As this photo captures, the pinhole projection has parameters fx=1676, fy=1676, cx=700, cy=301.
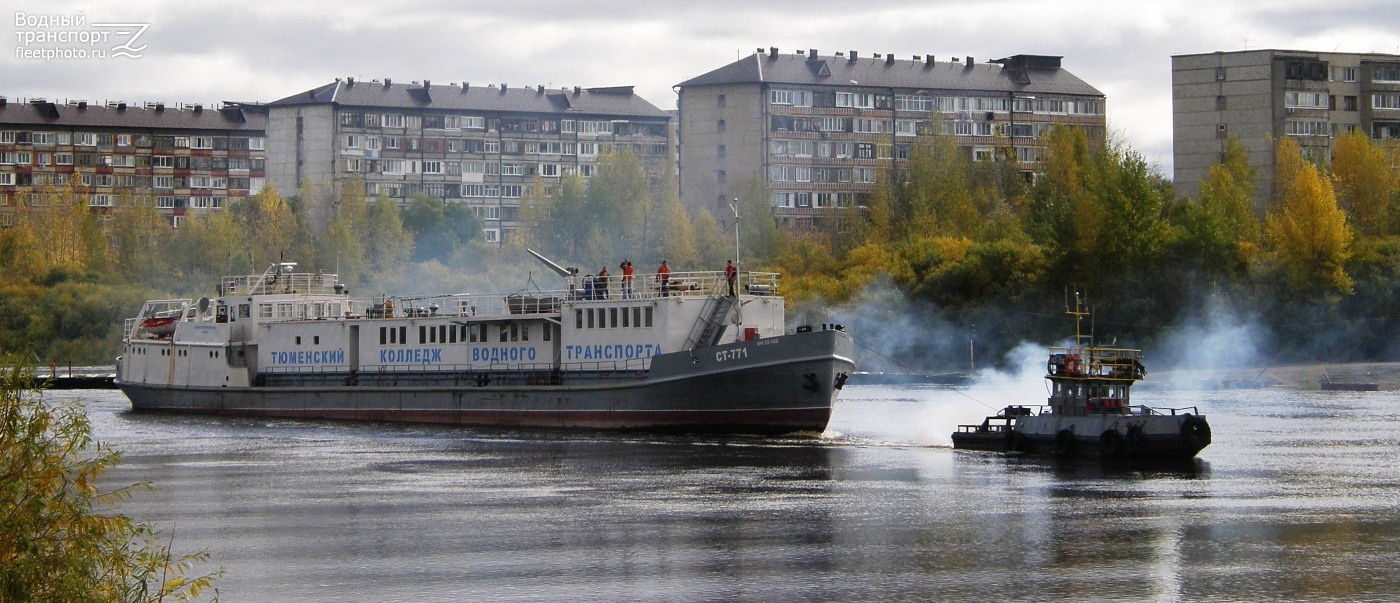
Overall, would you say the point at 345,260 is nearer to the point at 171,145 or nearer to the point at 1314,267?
the point at 171,145

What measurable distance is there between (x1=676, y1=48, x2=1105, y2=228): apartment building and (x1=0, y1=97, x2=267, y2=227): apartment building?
159 feet

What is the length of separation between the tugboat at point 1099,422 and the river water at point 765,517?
85 cm

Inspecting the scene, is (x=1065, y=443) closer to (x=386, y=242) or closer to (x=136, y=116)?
(x=386, y=242)

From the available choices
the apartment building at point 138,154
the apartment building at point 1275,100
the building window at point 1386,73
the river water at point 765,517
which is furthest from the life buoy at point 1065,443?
the apartment building at point 138,154

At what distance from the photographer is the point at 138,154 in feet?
513

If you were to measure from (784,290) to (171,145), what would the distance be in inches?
3049

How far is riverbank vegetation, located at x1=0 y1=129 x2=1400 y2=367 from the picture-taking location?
91.4 meters

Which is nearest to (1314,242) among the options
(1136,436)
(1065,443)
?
(1065,443)

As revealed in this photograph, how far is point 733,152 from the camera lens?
128 meters

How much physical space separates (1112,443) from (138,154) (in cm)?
12866

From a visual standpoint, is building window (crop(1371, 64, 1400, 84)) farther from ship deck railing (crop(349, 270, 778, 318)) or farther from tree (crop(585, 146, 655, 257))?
ship deck railing (crop(349, 270, 778, 318))

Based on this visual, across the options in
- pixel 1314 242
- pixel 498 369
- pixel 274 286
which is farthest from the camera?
pixel 1314 242

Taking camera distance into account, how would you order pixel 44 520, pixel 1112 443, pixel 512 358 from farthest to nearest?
pixel 512 358 → pixel 1112 443 → pixel 44 520

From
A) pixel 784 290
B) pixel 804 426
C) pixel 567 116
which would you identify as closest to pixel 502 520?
pixel 804 426
